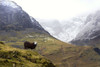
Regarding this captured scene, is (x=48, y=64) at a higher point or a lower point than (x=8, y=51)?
lower

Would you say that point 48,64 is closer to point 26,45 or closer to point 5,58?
point 5,58

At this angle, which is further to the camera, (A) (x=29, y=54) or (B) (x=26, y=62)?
(A) (x=29, y=54)

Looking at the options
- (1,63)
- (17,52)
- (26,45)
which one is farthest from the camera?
(26,45)

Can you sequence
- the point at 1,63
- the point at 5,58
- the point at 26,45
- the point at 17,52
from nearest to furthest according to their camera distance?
1. the point at 1,63
2. the point at 5,58
3. the point at 17,52
4. the point at 26,45

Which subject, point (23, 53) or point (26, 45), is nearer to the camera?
point (23, 53)

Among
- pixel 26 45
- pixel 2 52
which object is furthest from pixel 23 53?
pixel 26 45

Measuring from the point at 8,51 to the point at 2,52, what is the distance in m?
1.26

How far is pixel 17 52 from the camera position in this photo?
1663 inches

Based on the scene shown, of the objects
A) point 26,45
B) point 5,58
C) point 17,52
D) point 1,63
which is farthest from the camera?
point 26,45

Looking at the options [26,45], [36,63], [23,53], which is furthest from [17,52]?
[26,45]

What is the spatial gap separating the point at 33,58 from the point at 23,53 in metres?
2.30

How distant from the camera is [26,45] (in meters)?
56.1

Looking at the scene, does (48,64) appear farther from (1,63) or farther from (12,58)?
(1,63)

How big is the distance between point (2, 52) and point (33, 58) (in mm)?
6644
